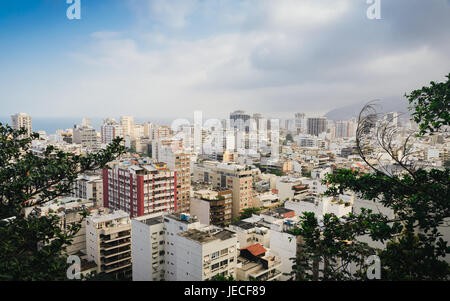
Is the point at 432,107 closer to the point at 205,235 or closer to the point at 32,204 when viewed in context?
the point at 32,204

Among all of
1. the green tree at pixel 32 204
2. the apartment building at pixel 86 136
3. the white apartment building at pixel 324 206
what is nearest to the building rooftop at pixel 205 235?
the white apartment building at pixel 324 206

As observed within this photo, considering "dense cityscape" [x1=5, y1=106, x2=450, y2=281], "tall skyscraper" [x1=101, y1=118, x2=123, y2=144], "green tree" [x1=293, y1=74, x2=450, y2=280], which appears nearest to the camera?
"green tree" [x1=293, y1=74, x2=450, y2=280]

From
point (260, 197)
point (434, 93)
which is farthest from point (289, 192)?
point (434, 93)

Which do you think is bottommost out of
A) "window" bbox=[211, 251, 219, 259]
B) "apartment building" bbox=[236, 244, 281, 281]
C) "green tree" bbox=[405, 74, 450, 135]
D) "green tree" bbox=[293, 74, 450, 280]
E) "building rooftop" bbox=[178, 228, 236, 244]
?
"apartment building" bbox=[236, 244, 281, 281]

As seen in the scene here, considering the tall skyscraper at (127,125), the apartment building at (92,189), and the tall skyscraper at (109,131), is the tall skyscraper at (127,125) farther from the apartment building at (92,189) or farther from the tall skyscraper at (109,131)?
the apartment building at (92,189)

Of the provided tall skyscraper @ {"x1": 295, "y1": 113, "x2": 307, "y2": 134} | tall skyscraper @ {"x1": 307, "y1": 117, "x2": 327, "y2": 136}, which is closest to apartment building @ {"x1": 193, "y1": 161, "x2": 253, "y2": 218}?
tall skyscraper @ {"x1": 307, "y1": 117, "x2": 327, "y2": 136}

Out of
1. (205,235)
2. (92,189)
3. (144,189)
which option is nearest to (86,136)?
(92,189)

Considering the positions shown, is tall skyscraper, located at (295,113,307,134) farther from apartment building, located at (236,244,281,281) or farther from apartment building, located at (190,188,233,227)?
apartment building, located at (236,244,281,281)
